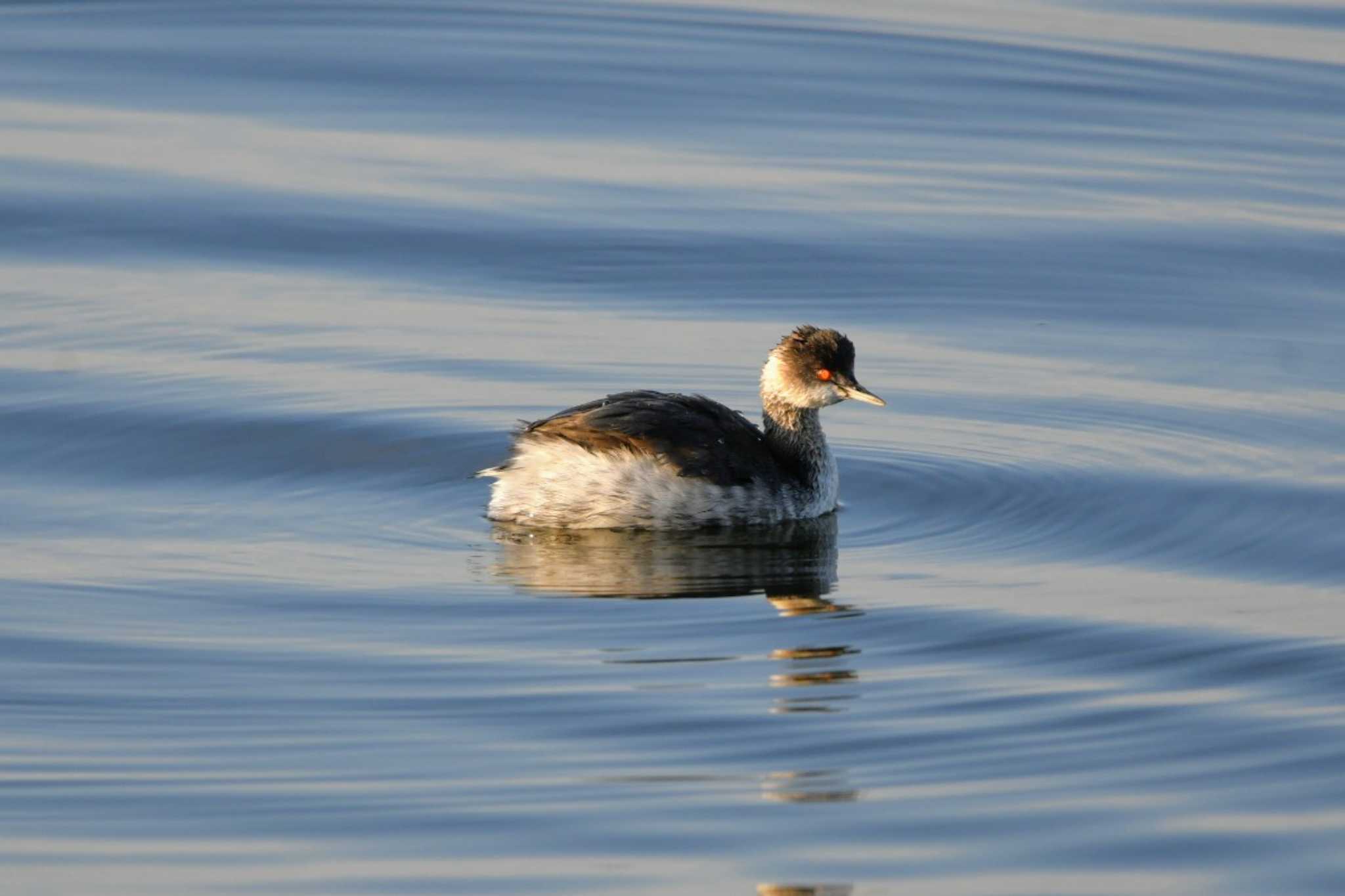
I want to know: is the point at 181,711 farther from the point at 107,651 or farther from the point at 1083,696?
the point at 1083,696

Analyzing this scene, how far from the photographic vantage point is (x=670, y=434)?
10156 mm

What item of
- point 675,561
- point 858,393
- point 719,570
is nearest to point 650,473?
point 675,561

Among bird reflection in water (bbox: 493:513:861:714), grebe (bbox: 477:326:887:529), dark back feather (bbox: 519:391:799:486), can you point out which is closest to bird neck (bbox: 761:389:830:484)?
grebe (bbox: 477:326:887:529)

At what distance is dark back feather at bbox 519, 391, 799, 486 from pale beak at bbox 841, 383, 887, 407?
502 mm

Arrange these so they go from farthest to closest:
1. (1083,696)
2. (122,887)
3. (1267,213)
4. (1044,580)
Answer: (1267,213) < (1044,580) < (1083,696) < (122,887)

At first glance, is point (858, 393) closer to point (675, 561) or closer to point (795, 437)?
point (795, 437)

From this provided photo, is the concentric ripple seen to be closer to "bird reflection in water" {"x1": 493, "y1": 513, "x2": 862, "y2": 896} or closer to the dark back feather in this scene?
"bird reflection in water" {"x1": 493, "y1": 513, "x2": 862, "y2": 896}

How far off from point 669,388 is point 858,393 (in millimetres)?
1530

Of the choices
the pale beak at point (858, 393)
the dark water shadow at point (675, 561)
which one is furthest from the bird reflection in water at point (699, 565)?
the pale beak at point (858, 393)

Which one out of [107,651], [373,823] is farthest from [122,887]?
[107,651]

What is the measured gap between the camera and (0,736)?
23.5ft

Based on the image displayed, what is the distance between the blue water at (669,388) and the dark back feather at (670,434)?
0.34m

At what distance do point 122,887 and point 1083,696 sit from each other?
10.4ft

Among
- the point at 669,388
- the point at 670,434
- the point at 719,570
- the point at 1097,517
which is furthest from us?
the point at 669,388
